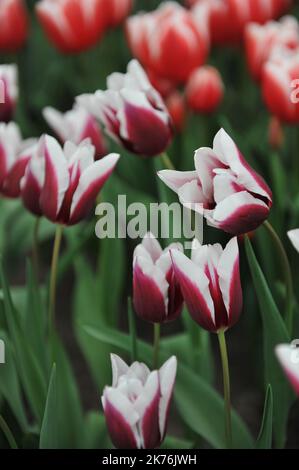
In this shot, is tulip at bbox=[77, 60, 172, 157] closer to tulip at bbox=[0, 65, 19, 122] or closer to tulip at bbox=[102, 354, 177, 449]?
tulip at bbox=[0, 65, 19, 122]

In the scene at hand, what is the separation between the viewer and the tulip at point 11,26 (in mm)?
1686

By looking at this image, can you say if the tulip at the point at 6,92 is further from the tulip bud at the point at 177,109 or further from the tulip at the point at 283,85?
the tulip bud at the point at 177,109

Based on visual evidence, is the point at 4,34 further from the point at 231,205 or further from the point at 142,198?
the point at 231,205

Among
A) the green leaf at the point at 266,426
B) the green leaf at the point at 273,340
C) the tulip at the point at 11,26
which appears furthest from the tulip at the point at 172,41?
the green leaf at the point at 266,426

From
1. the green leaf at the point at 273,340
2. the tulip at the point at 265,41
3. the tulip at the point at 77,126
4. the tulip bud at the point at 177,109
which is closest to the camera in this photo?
the green leaf at the point at 273,340

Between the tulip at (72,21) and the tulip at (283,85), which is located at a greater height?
the tulip at (72,21)

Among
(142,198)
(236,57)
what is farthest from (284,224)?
(236,57)

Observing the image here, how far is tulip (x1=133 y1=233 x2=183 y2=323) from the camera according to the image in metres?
0.77

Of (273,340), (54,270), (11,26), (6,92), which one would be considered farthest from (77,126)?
(11,26)

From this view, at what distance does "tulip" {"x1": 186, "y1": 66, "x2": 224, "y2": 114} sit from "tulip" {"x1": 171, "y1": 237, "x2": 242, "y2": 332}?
748 mm

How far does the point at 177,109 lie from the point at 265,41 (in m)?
0.27

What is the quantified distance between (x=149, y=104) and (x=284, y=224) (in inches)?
15.1

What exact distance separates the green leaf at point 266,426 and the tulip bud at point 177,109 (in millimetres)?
813

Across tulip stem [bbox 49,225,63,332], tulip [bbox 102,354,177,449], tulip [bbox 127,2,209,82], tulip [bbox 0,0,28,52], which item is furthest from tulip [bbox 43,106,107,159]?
tulip [bbox 0,0,28,52]
